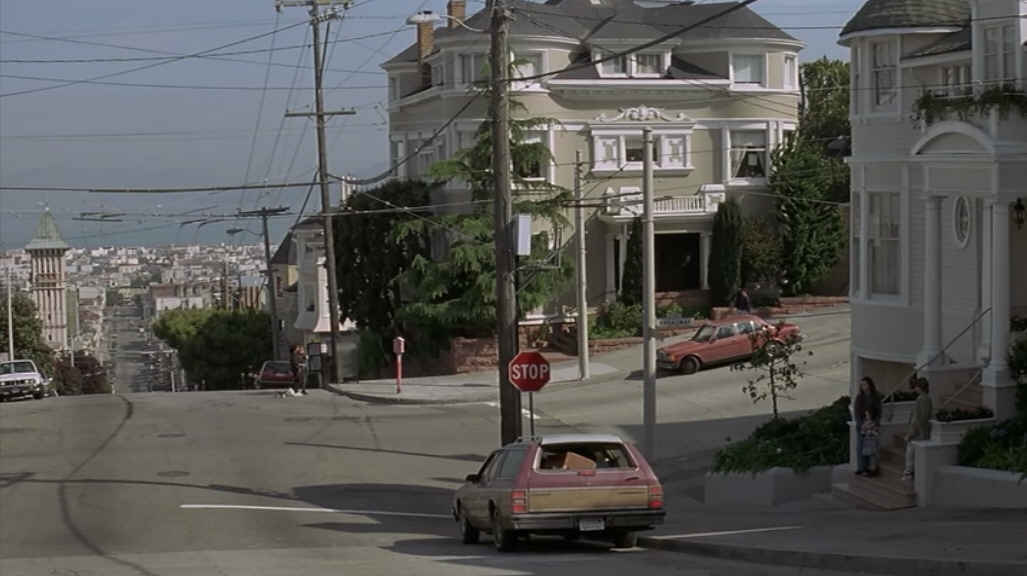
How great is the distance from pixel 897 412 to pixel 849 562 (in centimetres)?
885

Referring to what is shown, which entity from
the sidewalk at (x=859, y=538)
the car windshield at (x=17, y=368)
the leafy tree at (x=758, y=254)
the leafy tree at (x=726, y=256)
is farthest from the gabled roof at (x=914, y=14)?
the car windshield at (x=17, y=368)

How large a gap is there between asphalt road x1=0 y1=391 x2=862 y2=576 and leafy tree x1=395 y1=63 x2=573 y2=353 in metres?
5.70

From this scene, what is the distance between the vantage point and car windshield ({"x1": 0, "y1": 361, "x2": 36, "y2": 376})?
165 ft

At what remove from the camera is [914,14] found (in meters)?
26.1

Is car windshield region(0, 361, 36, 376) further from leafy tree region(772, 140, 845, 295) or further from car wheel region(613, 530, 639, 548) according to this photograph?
car wheel region(613, 530, 639, 548)

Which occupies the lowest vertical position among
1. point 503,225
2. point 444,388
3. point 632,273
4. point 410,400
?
point 410,400

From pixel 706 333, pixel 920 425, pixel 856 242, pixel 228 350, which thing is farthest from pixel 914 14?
pixel 228 350

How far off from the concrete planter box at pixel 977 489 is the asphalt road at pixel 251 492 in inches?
167

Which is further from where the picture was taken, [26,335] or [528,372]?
[26,335]

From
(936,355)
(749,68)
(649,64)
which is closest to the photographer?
(936,355)

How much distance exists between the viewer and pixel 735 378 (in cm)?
4206

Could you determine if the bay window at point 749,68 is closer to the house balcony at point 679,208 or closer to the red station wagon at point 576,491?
the house balcony at point 679,208

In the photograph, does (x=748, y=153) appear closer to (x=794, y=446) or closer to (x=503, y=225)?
(x=503, y=225)

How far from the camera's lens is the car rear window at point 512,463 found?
19.2 m
